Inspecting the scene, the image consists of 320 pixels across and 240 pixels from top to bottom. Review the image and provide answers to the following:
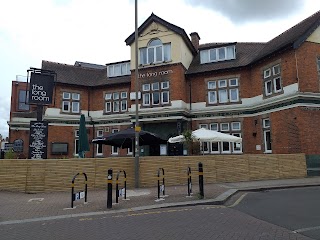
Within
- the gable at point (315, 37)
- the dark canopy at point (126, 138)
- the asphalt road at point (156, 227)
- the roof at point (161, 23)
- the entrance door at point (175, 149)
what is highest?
the roof at point (161, 23)

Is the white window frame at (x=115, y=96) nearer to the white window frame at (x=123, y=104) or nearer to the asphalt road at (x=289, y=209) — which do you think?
the white window frame at (x=123, y=104)

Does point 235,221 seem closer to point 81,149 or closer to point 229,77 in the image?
point 81,149

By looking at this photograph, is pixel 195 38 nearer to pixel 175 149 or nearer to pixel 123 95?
pixel 123 95

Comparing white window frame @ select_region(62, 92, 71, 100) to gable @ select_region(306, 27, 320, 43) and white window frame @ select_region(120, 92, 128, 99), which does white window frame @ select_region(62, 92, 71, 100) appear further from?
gable @ select_region(306, 27, 320, 43)

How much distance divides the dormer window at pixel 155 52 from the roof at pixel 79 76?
11.1ft

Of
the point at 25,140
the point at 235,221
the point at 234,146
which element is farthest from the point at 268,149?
the point at 25,140

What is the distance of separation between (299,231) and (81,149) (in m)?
14.0

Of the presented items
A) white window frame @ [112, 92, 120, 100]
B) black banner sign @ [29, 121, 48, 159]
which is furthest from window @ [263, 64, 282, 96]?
black banner sign @ [29, 121, 48, 159]

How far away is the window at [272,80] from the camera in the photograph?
20467 millimetres

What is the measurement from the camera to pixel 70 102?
93.0 ft

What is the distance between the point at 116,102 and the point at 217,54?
1059 cm

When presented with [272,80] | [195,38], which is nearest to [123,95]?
[195,38]

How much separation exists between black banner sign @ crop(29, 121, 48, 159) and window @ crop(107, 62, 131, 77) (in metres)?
14.1

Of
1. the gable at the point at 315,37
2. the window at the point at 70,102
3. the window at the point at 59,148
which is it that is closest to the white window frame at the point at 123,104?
the window at the point at 70,102
